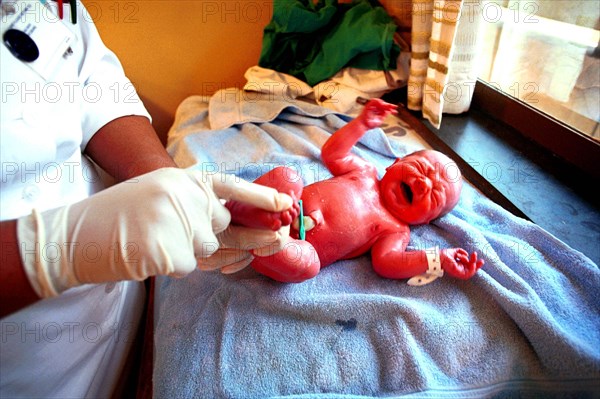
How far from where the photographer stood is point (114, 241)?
400 mm

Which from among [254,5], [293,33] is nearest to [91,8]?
[254,5]

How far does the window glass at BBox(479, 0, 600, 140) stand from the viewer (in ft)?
A: 3.03

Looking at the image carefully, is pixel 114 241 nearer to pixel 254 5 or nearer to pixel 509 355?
pixel 509 355

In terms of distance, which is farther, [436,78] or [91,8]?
[91,8]

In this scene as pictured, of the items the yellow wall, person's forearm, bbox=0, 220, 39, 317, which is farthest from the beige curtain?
person's forearm, bbox=0, 220, 39, 317

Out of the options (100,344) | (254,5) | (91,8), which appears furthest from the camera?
(254,5)

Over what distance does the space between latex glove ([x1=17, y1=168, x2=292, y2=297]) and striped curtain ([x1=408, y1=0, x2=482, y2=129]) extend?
866 mm

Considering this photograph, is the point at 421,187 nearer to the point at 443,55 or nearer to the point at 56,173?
the point at 443,55

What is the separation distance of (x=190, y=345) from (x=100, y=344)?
0.22 metres

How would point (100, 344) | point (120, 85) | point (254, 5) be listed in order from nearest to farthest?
point (100, 344), point (120, 85), point (254, 5)

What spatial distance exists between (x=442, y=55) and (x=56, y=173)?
0.98m

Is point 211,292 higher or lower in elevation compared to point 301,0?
lower

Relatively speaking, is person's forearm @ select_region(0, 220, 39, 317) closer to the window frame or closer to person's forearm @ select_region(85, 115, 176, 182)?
person's forearm @ select_region(85, 115, 176, 182)

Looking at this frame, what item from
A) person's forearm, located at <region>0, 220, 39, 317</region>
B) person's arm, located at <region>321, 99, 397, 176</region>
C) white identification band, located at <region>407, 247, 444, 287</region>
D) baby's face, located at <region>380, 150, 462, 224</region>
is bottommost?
white identification band, located at <region>407, 247, 444, 287</region>
